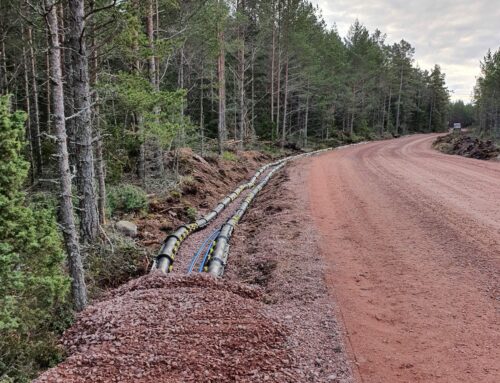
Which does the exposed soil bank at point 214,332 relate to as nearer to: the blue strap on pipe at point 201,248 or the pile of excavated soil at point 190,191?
the blue strap on pipe at point 201,248

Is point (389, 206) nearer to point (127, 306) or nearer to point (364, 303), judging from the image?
point (364, 303)

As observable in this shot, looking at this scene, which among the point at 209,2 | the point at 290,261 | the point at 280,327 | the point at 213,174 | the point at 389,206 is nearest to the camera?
the point at 280,327

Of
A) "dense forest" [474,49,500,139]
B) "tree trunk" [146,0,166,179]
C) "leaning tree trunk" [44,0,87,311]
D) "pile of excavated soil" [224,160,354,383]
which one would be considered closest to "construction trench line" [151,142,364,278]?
"pile of excavated soil" [224,160,354,383]

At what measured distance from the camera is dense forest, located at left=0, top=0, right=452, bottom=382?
4.39 metres

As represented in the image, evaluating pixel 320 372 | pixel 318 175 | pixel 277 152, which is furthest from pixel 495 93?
pixel 320 372

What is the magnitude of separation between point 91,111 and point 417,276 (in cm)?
671

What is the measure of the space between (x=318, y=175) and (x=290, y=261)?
10454 millimetres

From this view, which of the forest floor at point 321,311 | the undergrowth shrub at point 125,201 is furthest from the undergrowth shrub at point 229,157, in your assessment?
the forest floor at point 321,311

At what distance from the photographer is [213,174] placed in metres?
17.4

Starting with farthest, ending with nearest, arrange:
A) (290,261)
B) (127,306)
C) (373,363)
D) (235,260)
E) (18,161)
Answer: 1. (235,260)
2. (290,261)
3. (127,306)
4. (373,363)
5. (18,161)

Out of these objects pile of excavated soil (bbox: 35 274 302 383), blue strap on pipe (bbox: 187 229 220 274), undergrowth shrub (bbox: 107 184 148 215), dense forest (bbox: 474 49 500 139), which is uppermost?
dense forest (bbox: 474 49 500 139)

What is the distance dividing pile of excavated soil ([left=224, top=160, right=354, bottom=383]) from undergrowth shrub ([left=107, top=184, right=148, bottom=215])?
295 cm

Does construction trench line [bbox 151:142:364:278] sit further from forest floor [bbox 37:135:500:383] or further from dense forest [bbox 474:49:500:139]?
dense forest [bbox 474:49:500:139]

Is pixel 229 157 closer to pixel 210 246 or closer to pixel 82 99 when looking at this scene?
pixel 210 246
